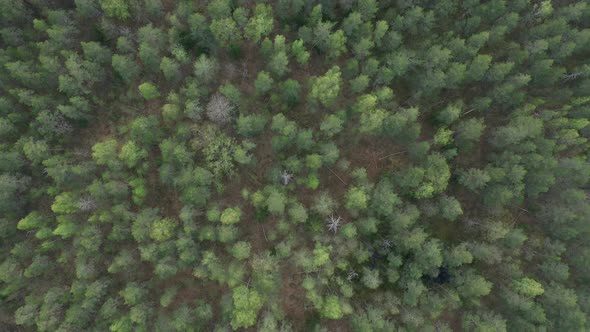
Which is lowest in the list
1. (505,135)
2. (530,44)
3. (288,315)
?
(288,315)

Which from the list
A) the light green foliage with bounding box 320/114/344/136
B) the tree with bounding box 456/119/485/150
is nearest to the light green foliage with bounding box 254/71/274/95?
the light green foliage with bounding box 320/114/344/136

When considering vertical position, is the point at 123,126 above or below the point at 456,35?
below

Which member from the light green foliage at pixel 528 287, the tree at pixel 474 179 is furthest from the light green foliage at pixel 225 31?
the light green foliage at pixel 528 287

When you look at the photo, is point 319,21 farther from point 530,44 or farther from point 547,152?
point 547,152

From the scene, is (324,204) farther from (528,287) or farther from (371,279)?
(528,287)

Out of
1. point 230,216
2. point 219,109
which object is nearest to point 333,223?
point 230,216

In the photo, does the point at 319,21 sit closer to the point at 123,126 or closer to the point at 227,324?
the point at 123,126

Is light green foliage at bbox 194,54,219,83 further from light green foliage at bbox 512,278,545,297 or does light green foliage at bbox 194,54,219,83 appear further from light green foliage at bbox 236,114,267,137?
light green foliage at bbox 512,278,545,297

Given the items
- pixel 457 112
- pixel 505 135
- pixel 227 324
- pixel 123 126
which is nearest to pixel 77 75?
pixel 123 126

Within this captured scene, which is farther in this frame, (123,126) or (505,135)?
(123,126)
